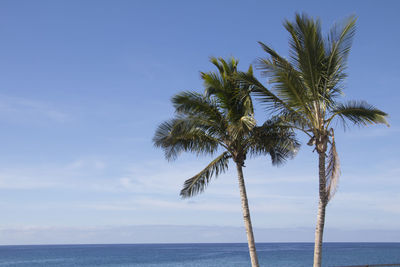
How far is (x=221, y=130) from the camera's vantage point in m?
13.3

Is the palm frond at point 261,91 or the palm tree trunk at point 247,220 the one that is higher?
the palm frond at point 261,91

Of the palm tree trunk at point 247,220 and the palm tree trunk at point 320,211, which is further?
the palm tree trunk at point 247,220

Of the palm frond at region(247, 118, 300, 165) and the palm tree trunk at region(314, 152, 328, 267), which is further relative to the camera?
the palm frond at region(247, 118, 300, 165)

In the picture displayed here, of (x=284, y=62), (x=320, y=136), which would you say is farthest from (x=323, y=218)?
(x=284, y=62)

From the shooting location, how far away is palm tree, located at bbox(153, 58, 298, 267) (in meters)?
12.9

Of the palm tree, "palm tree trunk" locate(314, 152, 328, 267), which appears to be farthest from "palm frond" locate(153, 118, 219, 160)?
"palm tree trunk" locate(314, 152, 328, 267)

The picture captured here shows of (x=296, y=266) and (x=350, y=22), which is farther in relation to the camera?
(x=296, y=266)

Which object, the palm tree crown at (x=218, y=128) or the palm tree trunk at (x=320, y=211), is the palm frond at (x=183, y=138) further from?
the palm tree trunk at (x=320, y=211)

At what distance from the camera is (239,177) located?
512 inches

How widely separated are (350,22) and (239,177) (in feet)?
17.3

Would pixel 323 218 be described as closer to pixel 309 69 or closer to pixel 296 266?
pixel 309 69

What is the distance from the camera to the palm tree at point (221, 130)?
1285cm

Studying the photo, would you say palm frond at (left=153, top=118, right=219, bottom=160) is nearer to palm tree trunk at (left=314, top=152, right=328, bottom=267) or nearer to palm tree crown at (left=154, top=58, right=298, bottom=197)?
palm tree crown at (left=154, top=58, right=298, bottom=197)

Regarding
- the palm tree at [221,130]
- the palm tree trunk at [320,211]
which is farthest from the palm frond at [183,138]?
the palm tree trunk at [320,211]
